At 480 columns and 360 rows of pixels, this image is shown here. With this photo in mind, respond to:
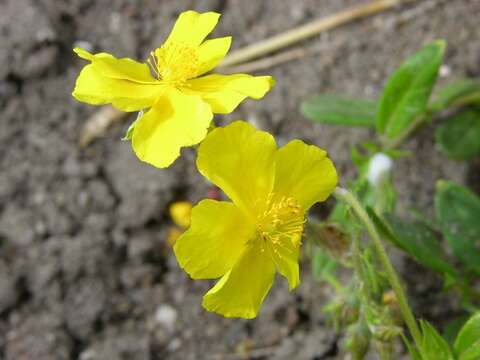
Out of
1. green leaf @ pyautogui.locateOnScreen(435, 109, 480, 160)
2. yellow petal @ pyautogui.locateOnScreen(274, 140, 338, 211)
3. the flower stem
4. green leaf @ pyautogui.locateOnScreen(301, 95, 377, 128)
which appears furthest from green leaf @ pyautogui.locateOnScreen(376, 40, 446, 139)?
yellow petal @ pyautogui.locateOnScreen(274, 140, 338, 211)

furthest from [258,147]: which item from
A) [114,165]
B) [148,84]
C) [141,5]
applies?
[141,5]

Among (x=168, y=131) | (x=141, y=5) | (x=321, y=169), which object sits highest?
(x=168, y=131)

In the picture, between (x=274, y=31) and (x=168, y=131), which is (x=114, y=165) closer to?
(x=274, y=31)

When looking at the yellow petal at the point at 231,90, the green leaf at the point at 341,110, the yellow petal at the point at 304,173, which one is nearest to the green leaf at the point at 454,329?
the green leaf at the point at 341,110

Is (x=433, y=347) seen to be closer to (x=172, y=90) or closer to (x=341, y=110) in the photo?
(x=172, y=90)

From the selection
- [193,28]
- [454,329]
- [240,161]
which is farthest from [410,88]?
[240,161]

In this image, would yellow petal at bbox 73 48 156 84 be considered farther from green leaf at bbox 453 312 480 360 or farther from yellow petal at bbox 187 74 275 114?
green leaf at bbox 453 312 480 360

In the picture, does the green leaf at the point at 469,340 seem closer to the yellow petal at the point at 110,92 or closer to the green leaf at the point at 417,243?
the green leaf at the point at 417,243
